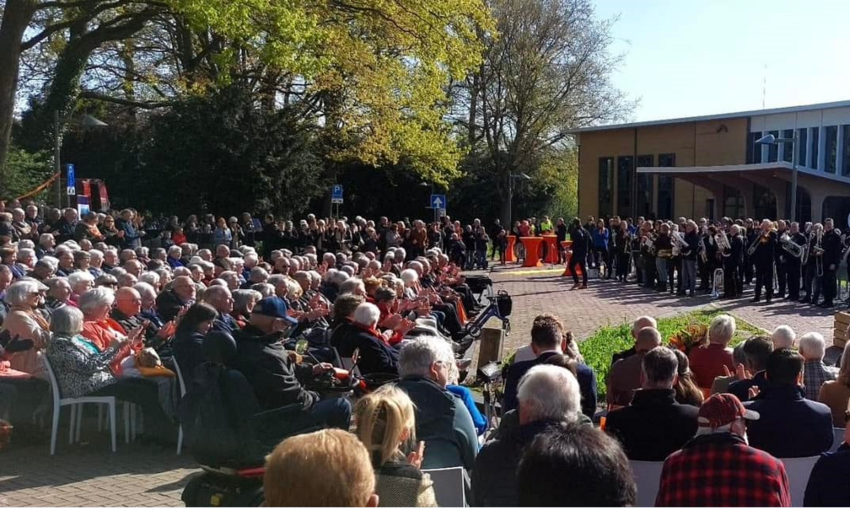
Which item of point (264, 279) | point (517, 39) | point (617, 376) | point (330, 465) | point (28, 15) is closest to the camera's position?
point (330, 465)

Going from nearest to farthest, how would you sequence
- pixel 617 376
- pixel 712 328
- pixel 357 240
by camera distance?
pixel 617 376 < pixel 712 328 < pixel 357 240

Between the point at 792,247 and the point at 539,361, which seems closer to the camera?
the point at 539,361

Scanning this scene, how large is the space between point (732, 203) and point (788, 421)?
103 feet

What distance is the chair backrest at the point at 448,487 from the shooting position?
4.20m

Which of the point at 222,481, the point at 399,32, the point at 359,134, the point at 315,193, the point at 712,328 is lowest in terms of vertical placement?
the point at 222,481

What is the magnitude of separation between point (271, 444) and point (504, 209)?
37865 mm

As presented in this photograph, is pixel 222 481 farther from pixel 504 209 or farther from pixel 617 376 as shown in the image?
pixel 504 209

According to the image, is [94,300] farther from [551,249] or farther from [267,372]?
[551,249]

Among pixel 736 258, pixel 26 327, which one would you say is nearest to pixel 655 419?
pixel 26 327

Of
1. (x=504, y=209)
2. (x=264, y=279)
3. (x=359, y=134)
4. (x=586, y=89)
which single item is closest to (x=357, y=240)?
(x=359, y=134)

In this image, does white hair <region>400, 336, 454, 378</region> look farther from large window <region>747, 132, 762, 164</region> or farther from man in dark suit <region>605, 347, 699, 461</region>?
large window <region>747, 132, 762, 164</region>

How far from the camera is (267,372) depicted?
5.14 metres

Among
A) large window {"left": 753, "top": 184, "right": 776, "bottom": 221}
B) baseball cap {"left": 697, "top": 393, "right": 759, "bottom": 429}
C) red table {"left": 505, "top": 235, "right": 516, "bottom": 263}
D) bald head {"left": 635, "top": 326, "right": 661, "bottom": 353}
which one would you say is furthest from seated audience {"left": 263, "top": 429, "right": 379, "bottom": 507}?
large window {"left": 753, "top": 184, "right": 776, "bottom": 221}

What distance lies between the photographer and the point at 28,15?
770 inches
